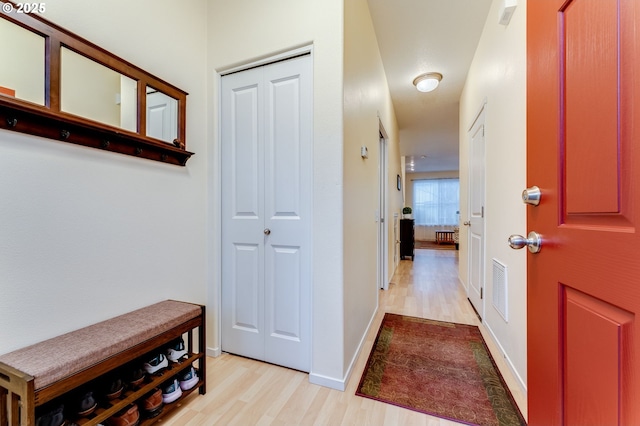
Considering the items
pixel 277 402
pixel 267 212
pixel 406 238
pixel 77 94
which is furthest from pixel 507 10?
pixel 406 238

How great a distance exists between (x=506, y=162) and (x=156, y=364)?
241cm

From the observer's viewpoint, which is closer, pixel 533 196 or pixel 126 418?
pixel 533 196

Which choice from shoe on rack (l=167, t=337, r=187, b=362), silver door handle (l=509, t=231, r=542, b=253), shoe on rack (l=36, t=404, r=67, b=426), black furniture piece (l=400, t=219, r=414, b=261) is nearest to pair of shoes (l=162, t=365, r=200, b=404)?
shoe on rack (l=167, t=337, r=187, b=362)

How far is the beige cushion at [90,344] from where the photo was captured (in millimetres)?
874

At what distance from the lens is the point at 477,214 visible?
2635 mm

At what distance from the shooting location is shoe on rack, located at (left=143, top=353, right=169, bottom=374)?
1253mm

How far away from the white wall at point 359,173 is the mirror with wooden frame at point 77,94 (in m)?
1.12

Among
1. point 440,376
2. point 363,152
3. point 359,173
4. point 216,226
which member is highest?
point 363,152

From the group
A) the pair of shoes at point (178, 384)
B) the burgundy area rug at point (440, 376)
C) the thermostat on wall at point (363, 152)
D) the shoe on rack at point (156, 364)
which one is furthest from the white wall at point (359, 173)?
the shoe on rack at point (156, 364)

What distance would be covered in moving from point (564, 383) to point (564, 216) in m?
0.40

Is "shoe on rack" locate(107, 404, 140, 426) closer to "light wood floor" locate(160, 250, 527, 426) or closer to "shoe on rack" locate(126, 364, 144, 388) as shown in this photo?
"shoe on rack" locate(126, 364, 144, 388)

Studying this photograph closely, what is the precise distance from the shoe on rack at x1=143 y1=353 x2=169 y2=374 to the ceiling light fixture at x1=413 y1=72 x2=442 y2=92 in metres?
3.64

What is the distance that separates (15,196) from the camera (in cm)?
101

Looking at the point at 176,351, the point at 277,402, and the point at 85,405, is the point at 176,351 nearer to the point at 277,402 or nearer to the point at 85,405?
the point at 85,405
